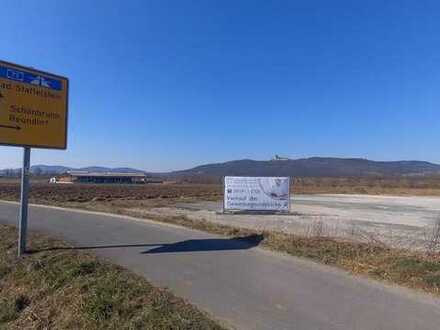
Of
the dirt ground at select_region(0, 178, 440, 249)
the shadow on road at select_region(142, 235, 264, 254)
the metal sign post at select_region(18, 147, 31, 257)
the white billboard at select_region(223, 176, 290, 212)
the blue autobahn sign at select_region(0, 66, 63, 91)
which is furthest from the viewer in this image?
the white billboard at select_region(223, 176, 290, 212)

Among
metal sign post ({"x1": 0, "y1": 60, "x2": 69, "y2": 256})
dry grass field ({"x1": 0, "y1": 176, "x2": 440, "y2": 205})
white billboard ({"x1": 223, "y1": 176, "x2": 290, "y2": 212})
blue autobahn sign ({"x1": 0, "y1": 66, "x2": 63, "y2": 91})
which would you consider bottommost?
dry grass field ({"x1": 0, "y1": 176, "x2": 440, "y2": 205})

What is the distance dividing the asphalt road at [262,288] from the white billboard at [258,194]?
35.4ft

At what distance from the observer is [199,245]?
9.80 m

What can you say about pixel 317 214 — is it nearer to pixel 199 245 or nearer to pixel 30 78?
pixel 199 245

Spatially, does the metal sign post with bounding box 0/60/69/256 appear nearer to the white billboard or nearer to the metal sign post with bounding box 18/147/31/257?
the metal sign post with bounding box 18/147/31/257

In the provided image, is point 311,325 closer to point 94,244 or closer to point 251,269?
point 251,269

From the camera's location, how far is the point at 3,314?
575cm

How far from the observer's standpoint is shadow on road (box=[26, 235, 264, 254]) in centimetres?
906

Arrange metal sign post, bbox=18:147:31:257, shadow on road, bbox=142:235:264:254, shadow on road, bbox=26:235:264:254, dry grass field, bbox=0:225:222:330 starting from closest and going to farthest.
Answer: dry grass field, bbox=0:225:222:330
metal sign post, bbox=18:147:31:257
shadow on road, bbox=26:235:264:254
shadow on road, bbox=142:235:264:254

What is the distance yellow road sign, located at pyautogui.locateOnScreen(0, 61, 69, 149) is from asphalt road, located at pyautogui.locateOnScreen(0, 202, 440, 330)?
8.73 feet

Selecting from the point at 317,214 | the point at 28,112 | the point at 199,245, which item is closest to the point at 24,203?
the point at 28,112

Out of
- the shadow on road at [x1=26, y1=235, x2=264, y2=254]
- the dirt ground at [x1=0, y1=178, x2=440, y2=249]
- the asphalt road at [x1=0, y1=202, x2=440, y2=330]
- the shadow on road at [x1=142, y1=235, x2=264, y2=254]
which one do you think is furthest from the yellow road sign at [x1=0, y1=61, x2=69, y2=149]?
the dirt ground at [x1=0, y1=178, x2=440, y2=249]

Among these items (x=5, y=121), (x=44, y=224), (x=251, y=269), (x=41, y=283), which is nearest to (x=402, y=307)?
A: (x=251, y=269)

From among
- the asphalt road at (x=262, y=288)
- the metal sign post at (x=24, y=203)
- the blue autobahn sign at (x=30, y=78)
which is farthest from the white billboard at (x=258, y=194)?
the metal sign post at (x=24, y=203)
